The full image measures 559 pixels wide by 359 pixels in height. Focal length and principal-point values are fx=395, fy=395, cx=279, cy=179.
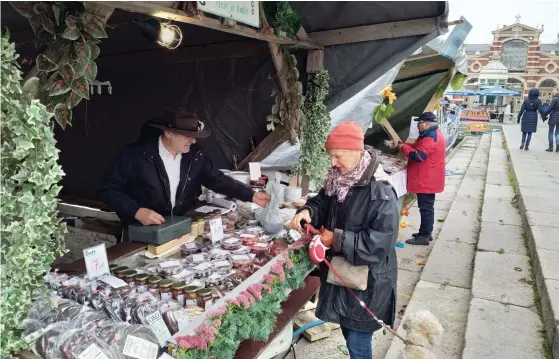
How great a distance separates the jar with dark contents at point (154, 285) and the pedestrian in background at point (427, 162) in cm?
410

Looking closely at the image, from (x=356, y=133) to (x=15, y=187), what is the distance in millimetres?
1610

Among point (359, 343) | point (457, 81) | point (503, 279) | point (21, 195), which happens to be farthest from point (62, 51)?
point (457, 81)

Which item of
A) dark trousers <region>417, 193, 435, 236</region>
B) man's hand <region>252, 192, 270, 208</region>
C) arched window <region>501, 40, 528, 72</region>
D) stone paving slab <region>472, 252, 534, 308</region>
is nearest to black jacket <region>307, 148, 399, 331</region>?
man's hand <region>252, 192, 270, 208</region>

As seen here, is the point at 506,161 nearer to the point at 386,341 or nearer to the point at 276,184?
the point at 386,341

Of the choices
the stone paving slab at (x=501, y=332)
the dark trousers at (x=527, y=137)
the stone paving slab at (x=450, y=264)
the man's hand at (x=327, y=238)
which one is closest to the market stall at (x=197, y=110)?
the man's hand at (x=327, y=238)

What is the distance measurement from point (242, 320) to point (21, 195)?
1.06m

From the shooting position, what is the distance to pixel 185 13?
7.61ft

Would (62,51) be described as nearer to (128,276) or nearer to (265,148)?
(128,276)

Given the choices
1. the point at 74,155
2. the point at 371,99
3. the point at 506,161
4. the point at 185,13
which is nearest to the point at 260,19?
the point at 185,13

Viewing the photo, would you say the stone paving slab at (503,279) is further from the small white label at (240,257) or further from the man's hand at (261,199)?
the small white label at (240,257)

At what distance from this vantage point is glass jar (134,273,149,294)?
195cm

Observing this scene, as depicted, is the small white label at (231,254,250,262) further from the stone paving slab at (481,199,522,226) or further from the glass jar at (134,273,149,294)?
the stone paving slab at (481,199,522,226)

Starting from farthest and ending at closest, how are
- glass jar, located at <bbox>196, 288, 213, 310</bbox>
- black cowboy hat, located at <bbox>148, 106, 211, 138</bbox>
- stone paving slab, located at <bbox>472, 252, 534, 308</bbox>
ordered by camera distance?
stone paving slab, located at <bbox>472, 252, 534, 308</bbox>, black cowboy hat, located at <bbox>148, 106, 211, 138</bbox>, glass jar, located at <bbox>196, 288, 213, 310</bbox>

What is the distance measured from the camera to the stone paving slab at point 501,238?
205 inches
